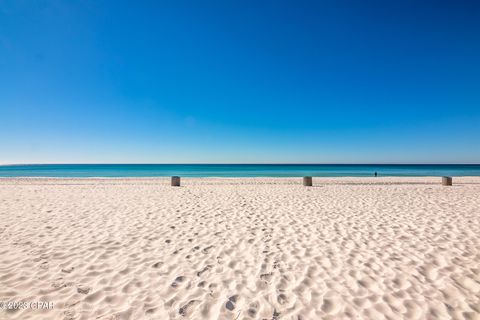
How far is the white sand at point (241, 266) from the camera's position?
288 centimetres

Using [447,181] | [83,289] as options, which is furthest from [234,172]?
[83,289]

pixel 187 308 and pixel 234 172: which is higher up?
pixel 234 172

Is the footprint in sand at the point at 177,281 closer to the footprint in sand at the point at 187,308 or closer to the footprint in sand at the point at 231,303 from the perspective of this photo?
the footprint in sand at the point at 187,308

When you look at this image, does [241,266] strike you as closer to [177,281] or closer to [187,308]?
[177,281]

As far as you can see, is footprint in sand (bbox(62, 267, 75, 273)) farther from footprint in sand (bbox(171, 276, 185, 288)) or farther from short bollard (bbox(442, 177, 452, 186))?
short bollard (bbox(442, 177, 452, 186))

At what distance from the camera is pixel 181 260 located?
4.09m

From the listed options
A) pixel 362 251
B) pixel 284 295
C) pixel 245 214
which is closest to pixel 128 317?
pixel 284 295

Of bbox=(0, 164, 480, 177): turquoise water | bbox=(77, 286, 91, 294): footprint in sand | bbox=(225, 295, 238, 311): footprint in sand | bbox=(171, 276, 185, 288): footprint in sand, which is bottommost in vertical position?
bbox=(225, 295, 238, 311): footprint in sand

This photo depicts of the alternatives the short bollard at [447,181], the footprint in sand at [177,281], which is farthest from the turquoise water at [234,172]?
the footprint in sand at [177,281]

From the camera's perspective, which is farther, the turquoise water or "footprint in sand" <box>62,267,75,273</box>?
the turquoise water

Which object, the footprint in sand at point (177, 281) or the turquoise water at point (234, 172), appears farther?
the turquoise water at point (234, 172)

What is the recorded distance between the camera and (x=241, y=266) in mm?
3910

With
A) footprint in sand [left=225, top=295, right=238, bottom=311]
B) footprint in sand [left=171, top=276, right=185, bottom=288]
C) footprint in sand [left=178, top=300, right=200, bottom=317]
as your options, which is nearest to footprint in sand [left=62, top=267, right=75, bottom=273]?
footprint in sand [left=171, top=276, right=185, bottom=288]

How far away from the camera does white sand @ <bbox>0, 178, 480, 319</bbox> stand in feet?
9.45
